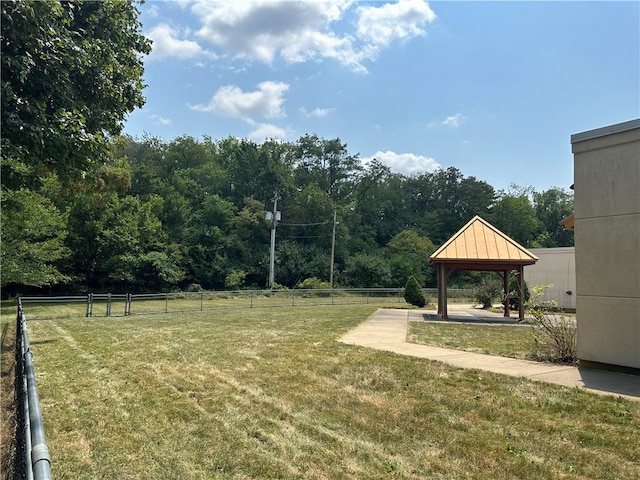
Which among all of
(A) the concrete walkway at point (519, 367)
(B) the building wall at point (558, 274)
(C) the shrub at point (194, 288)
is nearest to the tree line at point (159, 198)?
(C) the shrub at point (194, 288)

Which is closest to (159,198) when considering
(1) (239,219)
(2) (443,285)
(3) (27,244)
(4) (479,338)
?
(1) (239,219)

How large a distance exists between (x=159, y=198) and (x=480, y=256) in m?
35.1

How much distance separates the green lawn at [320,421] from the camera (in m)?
3.72

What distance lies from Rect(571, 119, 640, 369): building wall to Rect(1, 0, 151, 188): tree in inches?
306

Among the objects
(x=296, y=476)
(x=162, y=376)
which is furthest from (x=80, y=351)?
(x=296, y=476)

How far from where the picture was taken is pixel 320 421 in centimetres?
479

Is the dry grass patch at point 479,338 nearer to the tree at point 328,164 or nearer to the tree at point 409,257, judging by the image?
the tree at point 409,257

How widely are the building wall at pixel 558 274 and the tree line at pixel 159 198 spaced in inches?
814

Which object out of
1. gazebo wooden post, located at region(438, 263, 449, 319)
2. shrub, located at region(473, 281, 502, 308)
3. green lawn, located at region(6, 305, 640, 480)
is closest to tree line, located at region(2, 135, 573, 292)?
green lawn, located at region(6, 305, 640, 480)

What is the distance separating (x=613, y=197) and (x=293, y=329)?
826cm

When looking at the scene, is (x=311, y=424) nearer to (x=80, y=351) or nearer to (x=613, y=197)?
(x=613, y=197)

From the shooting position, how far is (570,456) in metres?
3.83

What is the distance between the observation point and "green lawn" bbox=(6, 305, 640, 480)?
3725 millimetres

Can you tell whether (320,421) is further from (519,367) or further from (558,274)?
(558,274)
